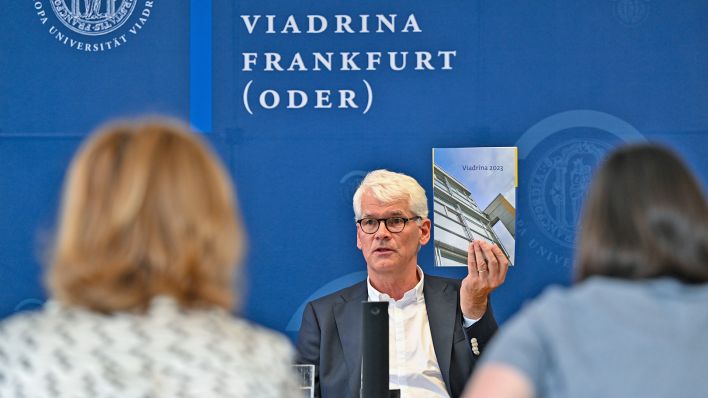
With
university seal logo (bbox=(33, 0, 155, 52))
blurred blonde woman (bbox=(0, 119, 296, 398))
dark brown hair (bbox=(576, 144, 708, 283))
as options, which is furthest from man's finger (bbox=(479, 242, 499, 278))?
blurred blonde woman (bbox=(0, 119, 296, 398))

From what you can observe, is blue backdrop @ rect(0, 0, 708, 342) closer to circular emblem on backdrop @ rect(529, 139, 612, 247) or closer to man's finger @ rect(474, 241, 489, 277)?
circular emblem on backdrop @ rect(529, 139, 612, 247)

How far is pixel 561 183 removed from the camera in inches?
170

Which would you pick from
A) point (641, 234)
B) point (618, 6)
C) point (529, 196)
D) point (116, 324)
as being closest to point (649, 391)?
point (641, 234)

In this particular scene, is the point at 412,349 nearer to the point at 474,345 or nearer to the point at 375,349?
the point at 474,345

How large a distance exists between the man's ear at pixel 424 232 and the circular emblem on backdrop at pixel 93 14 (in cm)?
154

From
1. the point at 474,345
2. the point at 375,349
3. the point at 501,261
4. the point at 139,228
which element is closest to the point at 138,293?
the point at 139,228

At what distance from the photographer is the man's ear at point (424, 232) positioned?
13.8ft

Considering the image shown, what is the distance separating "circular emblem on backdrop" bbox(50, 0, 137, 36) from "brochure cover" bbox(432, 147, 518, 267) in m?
1.45

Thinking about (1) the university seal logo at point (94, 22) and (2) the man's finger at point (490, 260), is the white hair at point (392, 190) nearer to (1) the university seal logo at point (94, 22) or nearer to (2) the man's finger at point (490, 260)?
(2) the man's finger at point (490, 260)

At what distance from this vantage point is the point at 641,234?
5.57 feet

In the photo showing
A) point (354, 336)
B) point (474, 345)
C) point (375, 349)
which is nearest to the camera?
point (375, 349)

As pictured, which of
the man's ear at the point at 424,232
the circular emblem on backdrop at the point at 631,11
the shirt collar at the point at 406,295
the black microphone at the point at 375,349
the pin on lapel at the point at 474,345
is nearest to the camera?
the black microphone at the point at 375,349

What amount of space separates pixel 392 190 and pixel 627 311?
2.50 m

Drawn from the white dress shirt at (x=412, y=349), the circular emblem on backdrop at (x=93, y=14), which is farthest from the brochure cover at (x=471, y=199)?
the circular emblem on backdrop at (x=93, y=14)
